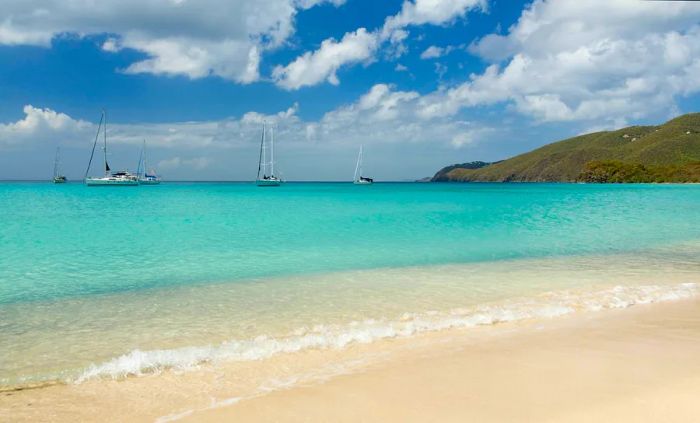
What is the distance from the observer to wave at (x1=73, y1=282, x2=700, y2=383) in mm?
6641

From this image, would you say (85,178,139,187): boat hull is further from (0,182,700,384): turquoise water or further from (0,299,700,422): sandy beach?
(0,299,700,422): sandy beach

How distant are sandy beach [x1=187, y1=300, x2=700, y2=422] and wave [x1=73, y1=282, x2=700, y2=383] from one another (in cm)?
112

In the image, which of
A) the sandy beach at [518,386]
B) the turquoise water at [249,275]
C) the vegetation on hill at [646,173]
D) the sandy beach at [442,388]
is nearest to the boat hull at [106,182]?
the turquoise water at [249,275]

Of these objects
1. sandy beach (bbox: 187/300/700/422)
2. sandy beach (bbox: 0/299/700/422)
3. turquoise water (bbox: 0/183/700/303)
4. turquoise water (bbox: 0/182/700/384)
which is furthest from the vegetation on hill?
sandy beach (bbox: 0/299/700/422)

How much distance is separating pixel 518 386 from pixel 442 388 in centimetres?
89

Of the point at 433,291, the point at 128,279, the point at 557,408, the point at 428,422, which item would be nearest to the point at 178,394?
the point at 428,422

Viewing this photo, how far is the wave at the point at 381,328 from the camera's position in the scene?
6.64m

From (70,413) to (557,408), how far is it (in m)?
5.24

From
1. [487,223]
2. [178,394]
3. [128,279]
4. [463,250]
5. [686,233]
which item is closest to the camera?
[178,394]

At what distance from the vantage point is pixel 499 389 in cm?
540

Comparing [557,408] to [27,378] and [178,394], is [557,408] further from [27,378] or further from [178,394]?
[27,378]

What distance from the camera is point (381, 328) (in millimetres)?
8281

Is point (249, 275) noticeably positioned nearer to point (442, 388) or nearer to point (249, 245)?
point (249, 245)

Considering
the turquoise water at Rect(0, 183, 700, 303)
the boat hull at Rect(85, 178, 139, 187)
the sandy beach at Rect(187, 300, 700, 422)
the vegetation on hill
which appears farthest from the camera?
the vegetation on hill
